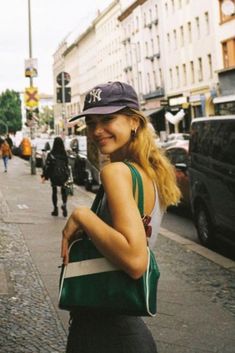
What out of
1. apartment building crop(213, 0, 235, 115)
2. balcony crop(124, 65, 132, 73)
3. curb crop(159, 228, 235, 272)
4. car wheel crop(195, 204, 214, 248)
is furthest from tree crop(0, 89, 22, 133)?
car wheel crop(195, 204, 214, 248)

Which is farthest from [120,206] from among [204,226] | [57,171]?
Result: [57,171]

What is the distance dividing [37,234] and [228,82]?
3588cm

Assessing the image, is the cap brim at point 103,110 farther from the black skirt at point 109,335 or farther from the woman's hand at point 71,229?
the black skirt at point 109,335

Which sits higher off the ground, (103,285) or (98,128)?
(98,128)

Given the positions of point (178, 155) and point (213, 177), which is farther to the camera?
point (178, 155)

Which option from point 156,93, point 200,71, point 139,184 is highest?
point 200,71

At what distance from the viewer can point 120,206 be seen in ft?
7.82

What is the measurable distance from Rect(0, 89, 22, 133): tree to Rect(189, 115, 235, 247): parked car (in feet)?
498

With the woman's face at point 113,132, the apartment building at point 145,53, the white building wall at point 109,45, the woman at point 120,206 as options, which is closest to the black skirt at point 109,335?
the woman at point 120,206

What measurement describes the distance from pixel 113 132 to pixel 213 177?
24.8ft

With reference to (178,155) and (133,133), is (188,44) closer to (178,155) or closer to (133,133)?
(178,155)

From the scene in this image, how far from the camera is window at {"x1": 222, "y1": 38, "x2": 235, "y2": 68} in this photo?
4634 centimetres

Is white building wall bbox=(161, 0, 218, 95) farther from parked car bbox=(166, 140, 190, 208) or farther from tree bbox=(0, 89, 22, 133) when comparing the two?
tree bbox=(0, 89, 22, 133)

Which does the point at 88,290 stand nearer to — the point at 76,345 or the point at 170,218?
the point at 76,345
